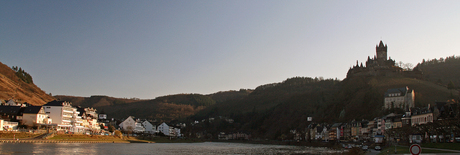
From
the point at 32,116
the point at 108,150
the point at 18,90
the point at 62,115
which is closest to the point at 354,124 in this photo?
the point at 108,150

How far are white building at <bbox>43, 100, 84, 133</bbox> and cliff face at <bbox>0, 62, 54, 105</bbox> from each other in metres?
34.3

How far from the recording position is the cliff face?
137 meters

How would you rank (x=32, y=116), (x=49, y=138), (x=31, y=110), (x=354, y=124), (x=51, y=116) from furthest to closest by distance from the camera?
1. (x=354, y=124)
2. (x=51, y=116)
3. (x=31, y=110)
4. (x=32, y=116)
5. (x=49, y=138)

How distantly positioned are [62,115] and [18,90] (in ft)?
264

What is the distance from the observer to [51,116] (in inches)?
3669

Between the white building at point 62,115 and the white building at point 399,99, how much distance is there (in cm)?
10567

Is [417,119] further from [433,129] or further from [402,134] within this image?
[433,129]

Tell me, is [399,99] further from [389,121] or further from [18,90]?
[18,90]

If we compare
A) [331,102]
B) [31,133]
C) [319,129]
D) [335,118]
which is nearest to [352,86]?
[331,102]

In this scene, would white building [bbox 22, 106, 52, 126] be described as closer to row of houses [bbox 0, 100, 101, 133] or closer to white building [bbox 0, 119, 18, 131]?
row of houses [bbox 0, 100, 101, 133]

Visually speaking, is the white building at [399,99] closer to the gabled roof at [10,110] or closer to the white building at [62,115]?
the white building at [62,115]

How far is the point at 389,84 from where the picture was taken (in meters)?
164

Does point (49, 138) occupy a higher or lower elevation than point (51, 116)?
lower

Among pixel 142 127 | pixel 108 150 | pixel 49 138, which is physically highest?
pixel 49 138
